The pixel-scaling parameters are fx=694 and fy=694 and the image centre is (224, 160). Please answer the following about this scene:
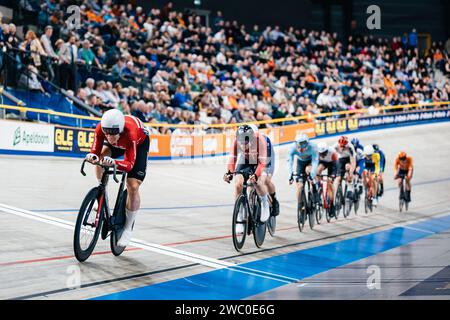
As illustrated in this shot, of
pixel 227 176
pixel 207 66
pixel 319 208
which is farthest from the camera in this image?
pixel 207 66

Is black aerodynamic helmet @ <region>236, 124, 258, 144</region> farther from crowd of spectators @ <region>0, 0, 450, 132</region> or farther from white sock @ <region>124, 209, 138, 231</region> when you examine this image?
crowd of spectators @ <region>0, 0, 450, 132</region>

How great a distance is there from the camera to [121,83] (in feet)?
50.8

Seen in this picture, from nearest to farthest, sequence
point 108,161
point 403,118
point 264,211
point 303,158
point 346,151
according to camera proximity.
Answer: point 108,161 < point 264,211 < point 303,158 < point 346,151 < point 403,118

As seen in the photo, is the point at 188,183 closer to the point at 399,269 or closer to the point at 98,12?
the point at 98,12

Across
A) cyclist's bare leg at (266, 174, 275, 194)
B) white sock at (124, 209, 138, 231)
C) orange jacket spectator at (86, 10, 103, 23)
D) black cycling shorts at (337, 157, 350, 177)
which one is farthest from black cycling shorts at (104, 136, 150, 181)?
orange jacket spectator at (86, 10, 103, 23)

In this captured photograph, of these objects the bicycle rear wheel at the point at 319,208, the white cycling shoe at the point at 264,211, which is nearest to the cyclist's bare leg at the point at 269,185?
the white cycling shoe at the point at 264,211

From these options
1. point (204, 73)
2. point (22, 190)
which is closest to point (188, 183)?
point (22, 190)

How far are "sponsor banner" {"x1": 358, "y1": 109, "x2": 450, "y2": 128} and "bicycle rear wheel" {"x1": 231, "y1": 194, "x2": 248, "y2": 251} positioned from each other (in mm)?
18061

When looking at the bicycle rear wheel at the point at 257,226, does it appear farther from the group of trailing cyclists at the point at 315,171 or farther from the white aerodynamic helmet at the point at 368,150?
the white aerodynamic helmet at the point at 368,150

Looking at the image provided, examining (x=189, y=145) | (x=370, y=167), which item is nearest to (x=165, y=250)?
(x=370, y=167)

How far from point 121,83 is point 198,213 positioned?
5931mm

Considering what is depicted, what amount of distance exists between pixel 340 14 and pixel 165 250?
27595 millimetres

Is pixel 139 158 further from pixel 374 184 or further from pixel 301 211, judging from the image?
pixel 374 184

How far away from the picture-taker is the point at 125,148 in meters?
6.03
